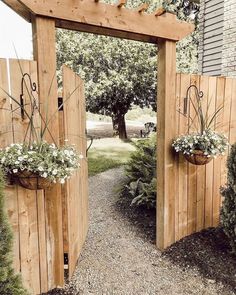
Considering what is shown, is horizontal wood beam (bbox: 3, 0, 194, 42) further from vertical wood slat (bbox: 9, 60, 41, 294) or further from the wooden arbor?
vertical wood slat (bbox: 9, 60, 41, 294)

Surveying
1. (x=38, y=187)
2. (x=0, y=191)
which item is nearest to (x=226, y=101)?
(x=38, y=187)

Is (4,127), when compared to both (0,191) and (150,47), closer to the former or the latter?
(0,191)

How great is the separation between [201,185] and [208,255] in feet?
2.40

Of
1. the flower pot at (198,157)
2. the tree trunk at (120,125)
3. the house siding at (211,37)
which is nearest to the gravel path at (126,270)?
the flower pot at (198,157)

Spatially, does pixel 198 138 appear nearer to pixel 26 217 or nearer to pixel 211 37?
pixel 26 217

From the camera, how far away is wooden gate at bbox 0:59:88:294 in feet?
6.09

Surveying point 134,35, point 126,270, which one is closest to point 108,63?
point 134,35

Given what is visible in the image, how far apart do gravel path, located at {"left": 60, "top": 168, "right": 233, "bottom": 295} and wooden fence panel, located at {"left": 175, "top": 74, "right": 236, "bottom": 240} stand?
0.48 metres

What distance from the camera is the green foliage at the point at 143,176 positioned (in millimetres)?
3799

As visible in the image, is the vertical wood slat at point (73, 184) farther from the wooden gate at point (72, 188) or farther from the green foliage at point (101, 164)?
the green foliage at point (101, 164)

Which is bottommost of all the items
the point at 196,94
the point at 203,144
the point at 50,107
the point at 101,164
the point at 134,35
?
the point at 101,164

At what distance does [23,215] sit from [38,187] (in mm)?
309

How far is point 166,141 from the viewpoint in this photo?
9.02ft

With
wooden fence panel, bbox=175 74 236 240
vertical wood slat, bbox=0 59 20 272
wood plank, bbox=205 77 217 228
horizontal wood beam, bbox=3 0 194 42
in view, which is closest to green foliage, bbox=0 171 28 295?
vertical wood slat, bbox=0 59 20 272
